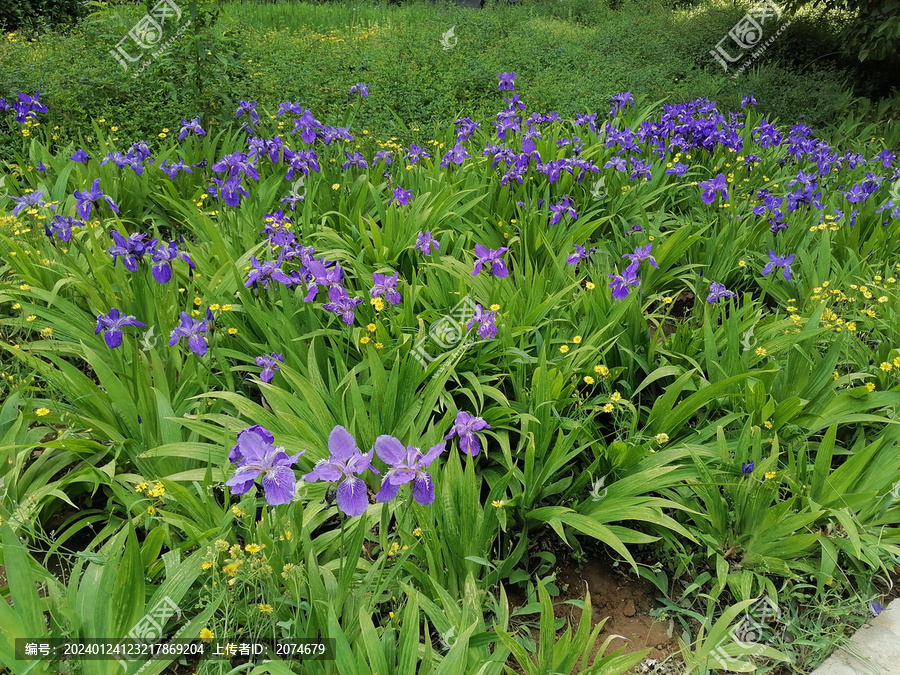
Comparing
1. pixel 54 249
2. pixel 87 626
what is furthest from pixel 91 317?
pixel 87 626

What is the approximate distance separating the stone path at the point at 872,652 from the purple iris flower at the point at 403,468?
3.61ft

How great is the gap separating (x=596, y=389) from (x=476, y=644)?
1099mm

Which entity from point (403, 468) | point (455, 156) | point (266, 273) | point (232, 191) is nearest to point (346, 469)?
point (403, 468)

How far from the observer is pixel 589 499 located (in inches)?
66.9

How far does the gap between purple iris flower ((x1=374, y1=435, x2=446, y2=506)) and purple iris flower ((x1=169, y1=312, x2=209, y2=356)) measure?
89cm

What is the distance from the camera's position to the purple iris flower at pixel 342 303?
1.80m

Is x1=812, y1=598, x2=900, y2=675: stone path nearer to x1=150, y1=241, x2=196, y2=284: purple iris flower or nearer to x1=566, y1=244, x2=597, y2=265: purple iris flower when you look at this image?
x1=566, y1=244, x2=597, y2=265: purple iris flower

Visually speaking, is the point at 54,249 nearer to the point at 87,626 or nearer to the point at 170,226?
the point at 170,226

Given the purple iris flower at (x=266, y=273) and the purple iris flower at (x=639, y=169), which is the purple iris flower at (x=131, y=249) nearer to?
the purple iris flower at (x=266, y=273)

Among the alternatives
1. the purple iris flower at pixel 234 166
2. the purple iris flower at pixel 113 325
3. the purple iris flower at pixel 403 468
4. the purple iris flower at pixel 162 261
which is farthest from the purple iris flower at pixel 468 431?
the purple iris flower at pixel 234 166

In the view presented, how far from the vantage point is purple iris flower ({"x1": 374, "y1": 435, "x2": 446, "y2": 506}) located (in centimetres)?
108

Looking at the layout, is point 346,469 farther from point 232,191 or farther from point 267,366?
point 232,191

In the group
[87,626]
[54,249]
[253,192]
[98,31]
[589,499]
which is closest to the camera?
[87,626]

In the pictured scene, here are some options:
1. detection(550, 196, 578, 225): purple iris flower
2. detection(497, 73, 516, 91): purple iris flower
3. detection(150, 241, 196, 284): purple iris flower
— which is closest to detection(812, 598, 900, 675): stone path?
detection(550, 196, 578, 225): purple iris flower
